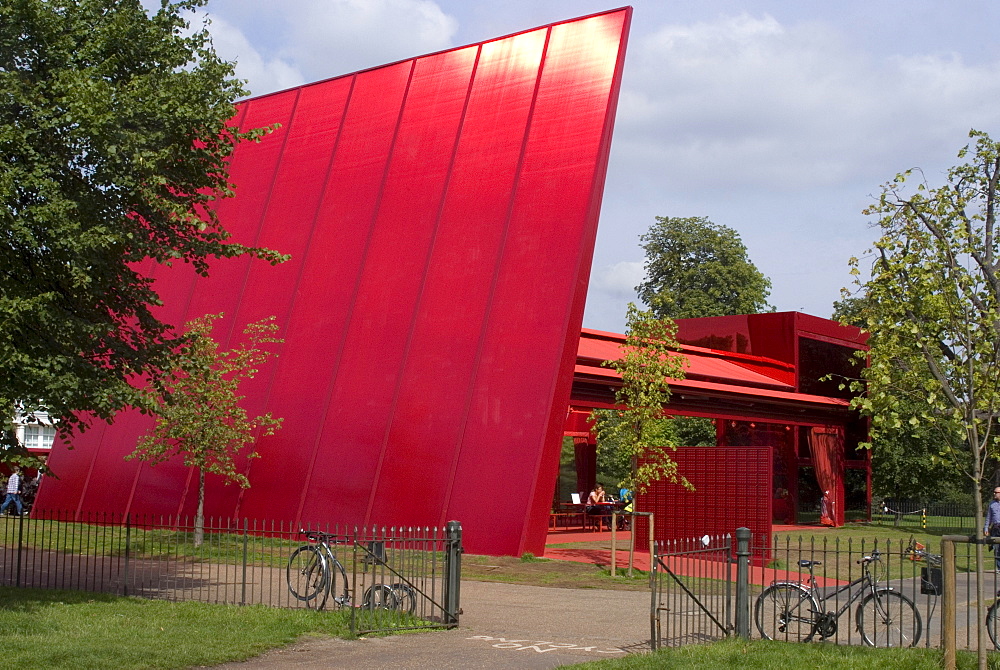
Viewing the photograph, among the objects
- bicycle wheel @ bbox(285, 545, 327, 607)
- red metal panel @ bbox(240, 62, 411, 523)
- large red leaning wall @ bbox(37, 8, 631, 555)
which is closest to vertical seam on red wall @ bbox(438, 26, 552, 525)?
large red leaning wall @ bbox(37, 8, 631, 555)

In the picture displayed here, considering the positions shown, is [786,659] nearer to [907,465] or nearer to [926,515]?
[926,515]

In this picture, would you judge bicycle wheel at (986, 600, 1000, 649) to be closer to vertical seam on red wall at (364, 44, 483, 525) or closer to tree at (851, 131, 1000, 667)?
tree at (851, 131, 1000, 667)

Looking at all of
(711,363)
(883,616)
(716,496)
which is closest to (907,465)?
(711,363)

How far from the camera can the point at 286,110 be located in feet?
83.3

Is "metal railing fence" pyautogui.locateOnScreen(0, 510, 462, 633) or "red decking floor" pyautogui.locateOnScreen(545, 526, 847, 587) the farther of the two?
"red decking floor" pyautogui.locateOnScreen(545, 526, 847, 587)

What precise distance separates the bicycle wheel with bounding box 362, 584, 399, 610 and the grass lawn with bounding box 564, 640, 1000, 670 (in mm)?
2792

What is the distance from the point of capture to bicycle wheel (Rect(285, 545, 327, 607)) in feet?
38.3

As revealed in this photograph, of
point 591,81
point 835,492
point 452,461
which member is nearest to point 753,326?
point 835,492

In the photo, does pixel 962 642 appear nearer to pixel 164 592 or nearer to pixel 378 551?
pixel 378 551

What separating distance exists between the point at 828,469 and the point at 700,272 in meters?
23.8

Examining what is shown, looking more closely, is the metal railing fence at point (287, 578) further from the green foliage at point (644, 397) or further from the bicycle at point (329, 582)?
the green foliage at point (644, 397)

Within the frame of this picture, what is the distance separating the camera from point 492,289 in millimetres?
18969

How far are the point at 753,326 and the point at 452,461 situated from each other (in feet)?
61.5

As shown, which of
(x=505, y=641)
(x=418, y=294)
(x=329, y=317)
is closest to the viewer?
(x=505, y=641)
